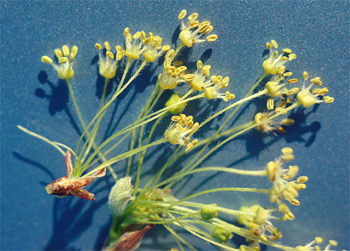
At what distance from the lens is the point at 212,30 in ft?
2.43

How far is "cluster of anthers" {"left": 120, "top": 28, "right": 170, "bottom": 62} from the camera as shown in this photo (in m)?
0.68

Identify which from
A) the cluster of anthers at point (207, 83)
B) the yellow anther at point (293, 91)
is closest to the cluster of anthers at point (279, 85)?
the yellow anther at point (293, 91)

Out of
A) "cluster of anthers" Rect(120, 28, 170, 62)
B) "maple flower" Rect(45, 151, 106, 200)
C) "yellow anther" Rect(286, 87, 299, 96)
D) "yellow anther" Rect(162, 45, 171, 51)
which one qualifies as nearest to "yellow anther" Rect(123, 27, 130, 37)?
"cluster of anthers" Rect(120, 28, 170, 62)

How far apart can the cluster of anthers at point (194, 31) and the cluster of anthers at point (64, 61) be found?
1.03 ft

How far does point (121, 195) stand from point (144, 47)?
0.42 meters

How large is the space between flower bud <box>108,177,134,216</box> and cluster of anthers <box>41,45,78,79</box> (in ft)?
1.11

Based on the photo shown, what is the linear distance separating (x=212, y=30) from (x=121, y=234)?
2.21 feet

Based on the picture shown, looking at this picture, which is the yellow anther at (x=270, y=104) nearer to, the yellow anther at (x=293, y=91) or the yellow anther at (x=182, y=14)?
the yellow anther at (x=293, y=91)

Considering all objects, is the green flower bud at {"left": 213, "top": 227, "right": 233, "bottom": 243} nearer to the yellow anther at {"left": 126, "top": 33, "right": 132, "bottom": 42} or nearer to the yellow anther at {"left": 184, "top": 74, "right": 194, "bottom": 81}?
the yellow anther at {"left": 184, "top": 74, "right": 194, "bottom": 81}

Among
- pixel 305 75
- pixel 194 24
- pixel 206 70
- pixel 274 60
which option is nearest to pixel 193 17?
pixel 194 24

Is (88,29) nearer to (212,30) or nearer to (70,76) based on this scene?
(70,76)

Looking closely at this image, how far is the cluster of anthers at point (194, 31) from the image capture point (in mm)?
686

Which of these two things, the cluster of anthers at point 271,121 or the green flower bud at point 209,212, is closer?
the green flower bud at point 209,212

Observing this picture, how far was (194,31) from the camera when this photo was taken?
0.72 metres
